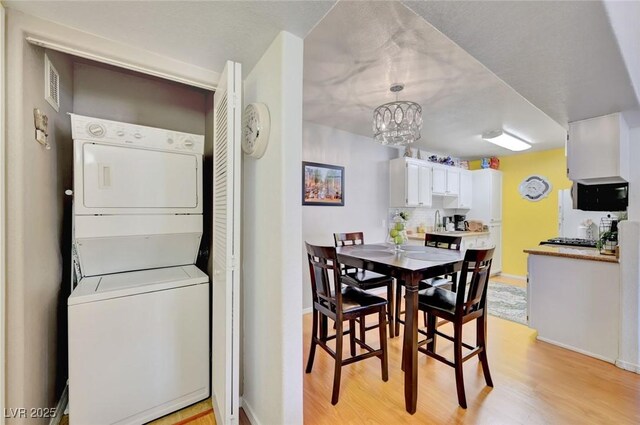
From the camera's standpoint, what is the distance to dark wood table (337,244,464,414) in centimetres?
174

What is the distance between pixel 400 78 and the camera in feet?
7.63

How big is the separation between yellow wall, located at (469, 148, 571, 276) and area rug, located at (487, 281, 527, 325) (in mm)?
856

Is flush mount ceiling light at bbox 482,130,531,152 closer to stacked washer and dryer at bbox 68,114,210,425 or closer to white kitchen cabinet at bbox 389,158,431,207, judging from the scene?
white kitchen cabinet at bbox 389,158,431,207

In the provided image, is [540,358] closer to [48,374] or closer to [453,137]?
[453,137]

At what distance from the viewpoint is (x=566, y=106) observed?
79.7 inches

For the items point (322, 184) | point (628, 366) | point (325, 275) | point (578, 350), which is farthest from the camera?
point (322, 184)

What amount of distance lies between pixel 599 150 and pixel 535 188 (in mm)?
3215

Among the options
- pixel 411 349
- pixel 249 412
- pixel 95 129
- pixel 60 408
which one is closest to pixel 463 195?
pixel 411 349

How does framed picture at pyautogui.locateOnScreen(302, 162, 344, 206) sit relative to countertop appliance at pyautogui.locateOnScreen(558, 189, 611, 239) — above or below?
above

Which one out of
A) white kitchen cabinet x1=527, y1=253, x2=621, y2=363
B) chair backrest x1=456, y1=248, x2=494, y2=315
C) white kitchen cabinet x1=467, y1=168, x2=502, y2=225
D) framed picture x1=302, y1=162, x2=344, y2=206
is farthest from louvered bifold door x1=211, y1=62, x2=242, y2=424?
white kitchen cabinet x1=467, y1=168, x2=502, y2=225

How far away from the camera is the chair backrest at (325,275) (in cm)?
179

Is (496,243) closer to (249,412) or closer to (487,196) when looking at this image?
(487,196)

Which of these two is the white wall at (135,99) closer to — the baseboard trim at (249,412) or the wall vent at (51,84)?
the wall vent at (51,84)

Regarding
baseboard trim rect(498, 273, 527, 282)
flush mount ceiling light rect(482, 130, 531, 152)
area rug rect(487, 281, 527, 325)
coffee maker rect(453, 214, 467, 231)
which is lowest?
area rug rect(487, 281, 527, 325)
